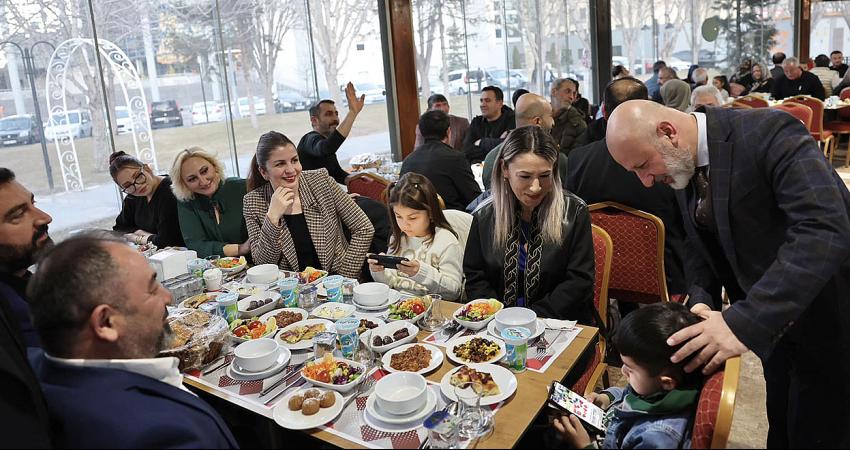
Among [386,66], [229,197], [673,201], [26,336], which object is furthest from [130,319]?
[386,66]

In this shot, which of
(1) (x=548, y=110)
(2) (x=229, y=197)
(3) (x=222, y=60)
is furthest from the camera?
(3) (x=222, y=60)

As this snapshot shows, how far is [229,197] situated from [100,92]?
2.00 metres

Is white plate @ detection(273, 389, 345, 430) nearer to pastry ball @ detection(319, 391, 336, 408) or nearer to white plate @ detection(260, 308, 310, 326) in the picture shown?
pastry ball @ detection(319, 391, 336, 408)

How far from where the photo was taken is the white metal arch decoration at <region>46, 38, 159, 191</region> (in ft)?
14.6

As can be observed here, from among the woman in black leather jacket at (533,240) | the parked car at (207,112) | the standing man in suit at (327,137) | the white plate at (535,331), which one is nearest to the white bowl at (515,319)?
the white plate at (535,331)

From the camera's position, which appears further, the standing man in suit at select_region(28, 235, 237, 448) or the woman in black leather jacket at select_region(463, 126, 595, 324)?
the woman in black leather jacket at select_region(463, 126, 595, 324)

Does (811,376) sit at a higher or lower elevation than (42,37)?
lower

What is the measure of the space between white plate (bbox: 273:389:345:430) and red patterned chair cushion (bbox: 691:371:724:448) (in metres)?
0.87

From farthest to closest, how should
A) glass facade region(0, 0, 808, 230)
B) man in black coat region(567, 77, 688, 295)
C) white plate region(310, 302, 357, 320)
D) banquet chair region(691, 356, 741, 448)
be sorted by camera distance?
glass facade region(0, 0, 808, 230), man in black coat region(567, 77, 688, 295), white plate region(310, 302, 357, 320), banquet chair region(691, 356, 741, 448)

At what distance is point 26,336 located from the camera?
1.71 m

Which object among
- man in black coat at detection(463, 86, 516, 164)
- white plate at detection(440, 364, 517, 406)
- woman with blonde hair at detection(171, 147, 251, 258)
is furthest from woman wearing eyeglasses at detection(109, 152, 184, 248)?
man in black coat at detection(463, 86, 516, 164)

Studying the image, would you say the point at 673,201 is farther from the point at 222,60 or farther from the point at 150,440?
the point at 222,60

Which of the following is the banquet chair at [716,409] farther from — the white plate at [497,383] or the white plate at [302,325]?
the white plate at [302,325]

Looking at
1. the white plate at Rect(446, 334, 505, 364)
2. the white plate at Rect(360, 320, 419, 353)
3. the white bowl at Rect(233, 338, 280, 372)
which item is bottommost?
the white plate at Rect(446, 334, 505, 364)
